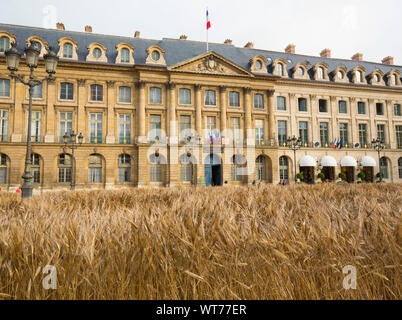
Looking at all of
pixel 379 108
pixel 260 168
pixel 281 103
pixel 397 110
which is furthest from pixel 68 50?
pixel 397 110

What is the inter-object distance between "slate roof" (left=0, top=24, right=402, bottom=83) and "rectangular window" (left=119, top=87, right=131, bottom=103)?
2.97 metres

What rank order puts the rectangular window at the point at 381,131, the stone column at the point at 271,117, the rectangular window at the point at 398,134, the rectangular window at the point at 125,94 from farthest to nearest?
1. the rectangular window at the point at 398,134
2. the rectangular window at the point at 381,131
3. the stone column at the point at 271,117
4. the rectangular window at the point at 125,94

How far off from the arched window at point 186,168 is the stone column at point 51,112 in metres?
12.7

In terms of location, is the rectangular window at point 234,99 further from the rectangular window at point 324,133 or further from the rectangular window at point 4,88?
the rectangular window at point 4,88

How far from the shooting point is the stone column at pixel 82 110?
26125 mm

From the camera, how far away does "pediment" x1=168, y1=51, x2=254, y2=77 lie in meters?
28.1

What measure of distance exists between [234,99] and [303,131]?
9685 mm

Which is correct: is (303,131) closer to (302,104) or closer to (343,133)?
(302,104)

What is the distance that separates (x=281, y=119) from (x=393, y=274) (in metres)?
32.4

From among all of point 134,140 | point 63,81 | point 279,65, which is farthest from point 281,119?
point 63,81

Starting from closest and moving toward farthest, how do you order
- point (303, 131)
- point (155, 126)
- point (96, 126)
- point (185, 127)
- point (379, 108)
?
point (96, 126) < point (155, 126) < point (185, 127) < point (303, 131) < point (379, 108)

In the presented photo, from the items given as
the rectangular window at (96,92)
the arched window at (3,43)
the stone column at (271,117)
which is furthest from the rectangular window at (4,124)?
the stone column at (271,117)

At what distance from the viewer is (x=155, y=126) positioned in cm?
2795
